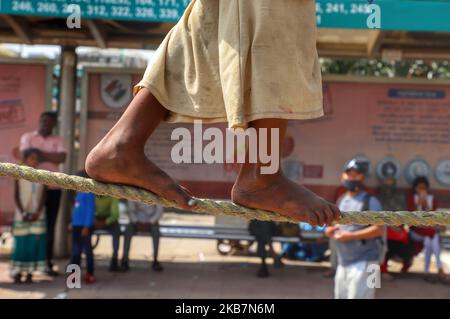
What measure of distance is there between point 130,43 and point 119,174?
16.8 feet

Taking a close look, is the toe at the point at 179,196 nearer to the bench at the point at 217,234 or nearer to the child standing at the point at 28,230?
the child standing at the point at 28,230

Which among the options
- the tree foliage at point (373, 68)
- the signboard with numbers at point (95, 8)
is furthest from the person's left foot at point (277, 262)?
the tree foliage at point (373, 68)

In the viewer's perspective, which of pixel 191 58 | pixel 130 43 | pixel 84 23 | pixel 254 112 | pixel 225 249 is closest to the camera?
pixel 254 112

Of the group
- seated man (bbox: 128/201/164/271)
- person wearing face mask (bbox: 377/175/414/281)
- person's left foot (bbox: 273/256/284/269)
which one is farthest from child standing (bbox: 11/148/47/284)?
person wearing face mask (bbox: 377/175/414/281)

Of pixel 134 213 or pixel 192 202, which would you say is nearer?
pixel 192 202

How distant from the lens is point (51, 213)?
21.1 feet

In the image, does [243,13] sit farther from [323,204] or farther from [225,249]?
[225,249]

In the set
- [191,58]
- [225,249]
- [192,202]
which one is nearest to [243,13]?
[191,58]

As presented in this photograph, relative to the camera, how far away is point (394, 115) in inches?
271

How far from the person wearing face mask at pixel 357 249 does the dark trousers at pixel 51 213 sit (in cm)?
337

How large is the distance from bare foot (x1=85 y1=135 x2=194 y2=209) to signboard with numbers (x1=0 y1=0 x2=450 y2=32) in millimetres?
3573

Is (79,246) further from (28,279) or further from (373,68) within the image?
(373,68)

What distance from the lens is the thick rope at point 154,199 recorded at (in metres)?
1.87

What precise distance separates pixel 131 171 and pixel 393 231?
18.1 feet
